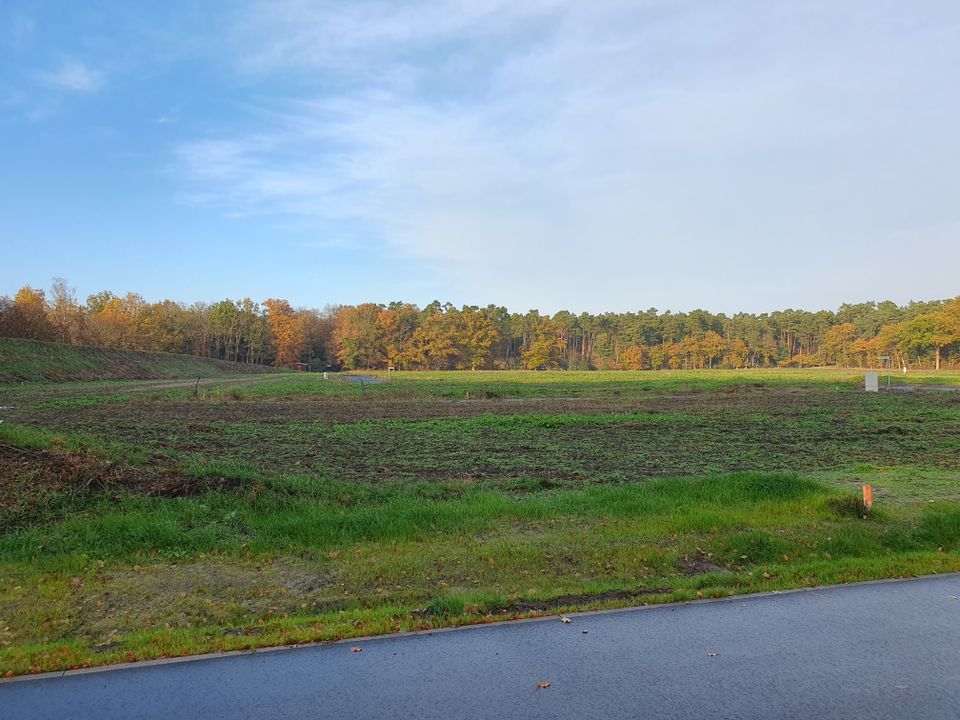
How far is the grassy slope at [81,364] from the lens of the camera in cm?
4966

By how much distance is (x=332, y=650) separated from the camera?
4.99m

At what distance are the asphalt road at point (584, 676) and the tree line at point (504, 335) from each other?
90.6m

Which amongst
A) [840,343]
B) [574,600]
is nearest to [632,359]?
[840,343]

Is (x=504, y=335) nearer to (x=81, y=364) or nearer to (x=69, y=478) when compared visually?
(x=81, y=364)

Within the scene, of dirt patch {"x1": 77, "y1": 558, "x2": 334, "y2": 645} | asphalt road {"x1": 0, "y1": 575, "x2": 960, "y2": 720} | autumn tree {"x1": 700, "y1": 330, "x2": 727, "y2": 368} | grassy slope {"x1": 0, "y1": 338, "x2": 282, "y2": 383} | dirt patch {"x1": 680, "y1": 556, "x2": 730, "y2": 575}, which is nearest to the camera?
asphalt road {"x1": 0, "y1": 575, "x2": 960, "y2": 720}

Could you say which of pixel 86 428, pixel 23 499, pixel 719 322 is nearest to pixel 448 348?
pixel 719 322

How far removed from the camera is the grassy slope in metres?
49.7

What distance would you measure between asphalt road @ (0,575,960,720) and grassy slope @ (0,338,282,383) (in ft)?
166

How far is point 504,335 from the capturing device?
144000 millimetres

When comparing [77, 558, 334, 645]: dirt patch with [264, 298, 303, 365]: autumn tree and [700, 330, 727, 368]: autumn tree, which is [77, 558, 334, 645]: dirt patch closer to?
[264, 298, 303, 365]: autumn tree

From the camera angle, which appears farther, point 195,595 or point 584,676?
point 195,595

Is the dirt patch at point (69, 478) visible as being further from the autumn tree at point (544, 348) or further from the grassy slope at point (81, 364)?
the autumn tree at point (544, 348)

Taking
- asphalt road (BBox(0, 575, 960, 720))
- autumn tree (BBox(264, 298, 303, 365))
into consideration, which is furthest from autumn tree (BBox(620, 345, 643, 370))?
asphalt road (BBox(0, 575, 960, 720))

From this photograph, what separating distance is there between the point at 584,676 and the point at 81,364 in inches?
2576
